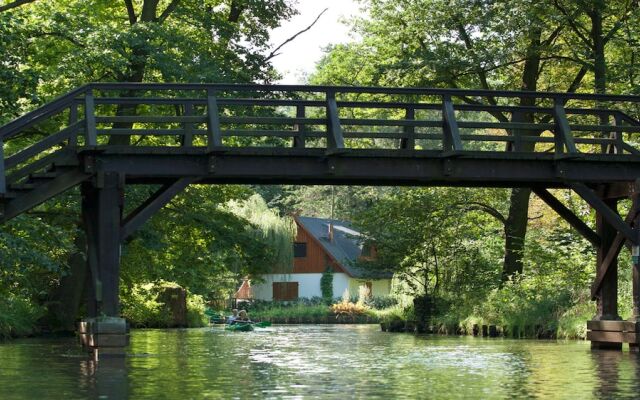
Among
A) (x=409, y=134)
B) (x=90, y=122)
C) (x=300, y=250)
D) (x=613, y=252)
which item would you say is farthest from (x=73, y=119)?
(x=300, y=250)

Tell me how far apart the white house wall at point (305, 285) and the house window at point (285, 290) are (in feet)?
1.04

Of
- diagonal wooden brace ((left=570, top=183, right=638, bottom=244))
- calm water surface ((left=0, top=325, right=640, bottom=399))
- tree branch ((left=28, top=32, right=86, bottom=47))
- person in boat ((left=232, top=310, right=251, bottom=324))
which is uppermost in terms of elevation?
tree branch ((left=28, top=32, right=86, bottom=47))

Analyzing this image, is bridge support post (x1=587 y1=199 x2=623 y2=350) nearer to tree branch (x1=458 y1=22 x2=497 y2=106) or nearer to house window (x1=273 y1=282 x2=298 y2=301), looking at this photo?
tree branch (x1=458 y1=22 x2=497 y2=106)

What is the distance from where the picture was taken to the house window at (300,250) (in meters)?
74.2

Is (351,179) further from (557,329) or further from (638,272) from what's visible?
(557,329)

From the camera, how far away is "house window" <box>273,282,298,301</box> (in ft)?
238

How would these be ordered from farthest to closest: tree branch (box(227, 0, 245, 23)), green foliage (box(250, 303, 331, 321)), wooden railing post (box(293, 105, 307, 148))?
1. green foliage (box(250, 303, 331, 321))
2. tree branch (box(227, 0, 245, 23))
3. wooden railing post (box(293, 105, 307, 148))

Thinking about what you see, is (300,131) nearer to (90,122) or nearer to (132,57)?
(90,122)

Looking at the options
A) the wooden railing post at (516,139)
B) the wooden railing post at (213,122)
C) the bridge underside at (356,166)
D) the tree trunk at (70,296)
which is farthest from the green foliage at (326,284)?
the wooden railing post at (213,122)

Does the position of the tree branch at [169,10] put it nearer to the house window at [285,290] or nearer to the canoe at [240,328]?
the canoe at [240,328]

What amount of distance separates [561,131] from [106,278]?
29.9 feet

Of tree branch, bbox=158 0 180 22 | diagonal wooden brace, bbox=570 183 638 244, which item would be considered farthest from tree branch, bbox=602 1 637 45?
tree branch, bbox=158 0 180 22

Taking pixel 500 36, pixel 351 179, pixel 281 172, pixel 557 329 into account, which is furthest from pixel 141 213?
pixel 500 36

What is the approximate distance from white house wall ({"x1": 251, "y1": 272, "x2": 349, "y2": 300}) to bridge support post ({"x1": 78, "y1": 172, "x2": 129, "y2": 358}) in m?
50.3
